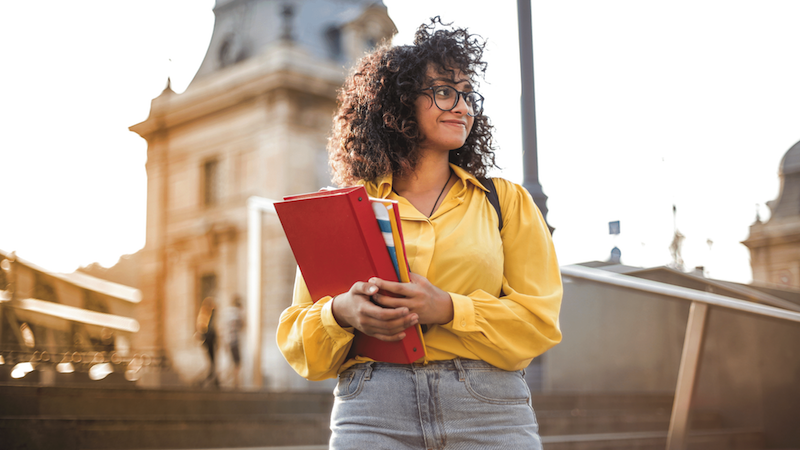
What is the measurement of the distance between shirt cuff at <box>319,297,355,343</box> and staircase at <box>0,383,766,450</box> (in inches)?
94.9

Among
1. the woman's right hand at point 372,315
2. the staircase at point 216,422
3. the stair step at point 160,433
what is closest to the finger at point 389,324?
the woman's right hand at point 372,315

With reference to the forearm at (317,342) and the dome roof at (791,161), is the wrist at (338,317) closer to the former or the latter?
the forearm at (317,342)

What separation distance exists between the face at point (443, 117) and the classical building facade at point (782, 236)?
12.3 feet

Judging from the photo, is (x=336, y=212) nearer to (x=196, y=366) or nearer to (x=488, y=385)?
(x=488, y=385)

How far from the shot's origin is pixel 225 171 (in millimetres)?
19891

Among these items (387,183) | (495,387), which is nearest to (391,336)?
(495,387)

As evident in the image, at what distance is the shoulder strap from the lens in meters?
1.75

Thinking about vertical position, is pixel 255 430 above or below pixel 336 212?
below

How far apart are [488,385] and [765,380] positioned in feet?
15.3

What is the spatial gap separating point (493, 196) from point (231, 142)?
18.7 meters

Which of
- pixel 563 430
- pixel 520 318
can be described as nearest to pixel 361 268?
pixel 520 318

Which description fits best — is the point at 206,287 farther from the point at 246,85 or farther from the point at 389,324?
the point at 389,324

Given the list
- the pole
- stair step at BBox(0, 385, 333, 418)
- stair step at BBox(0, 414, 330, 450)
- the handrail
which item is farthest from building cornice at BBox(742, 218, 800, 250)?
stair step at BBox(0, 385, 333, 418)

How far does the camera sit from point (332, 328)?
1.58m
